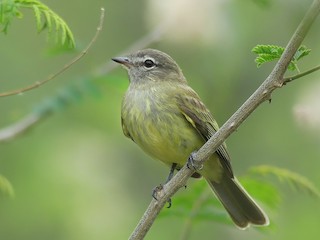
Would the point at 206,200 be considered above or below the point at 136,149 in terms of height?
above

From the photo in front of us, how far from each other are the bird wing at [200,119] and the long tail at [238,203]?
7.4 inches

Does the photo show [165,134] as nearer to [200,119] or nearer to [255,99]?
[200,119]

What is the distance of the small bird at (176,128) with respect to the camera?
201 inches

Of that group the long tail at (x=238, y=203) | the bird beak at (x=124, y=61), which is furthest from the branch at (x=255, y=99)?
the bird beak at (x=124, y=61)

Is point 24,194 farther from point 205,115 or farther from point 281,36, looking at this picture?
point 281,36

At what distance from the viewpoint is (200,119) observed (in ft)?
16.8

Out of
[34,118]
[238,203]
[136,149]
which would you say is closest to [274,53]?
[34,118]

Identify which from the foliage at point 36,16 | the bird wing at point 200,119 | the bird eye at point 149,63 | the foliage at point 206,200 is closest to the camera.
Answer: the foliage at point 36,16

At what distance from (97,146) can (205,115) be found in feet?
6.83

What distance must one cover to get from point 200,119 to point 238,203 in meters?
0.75

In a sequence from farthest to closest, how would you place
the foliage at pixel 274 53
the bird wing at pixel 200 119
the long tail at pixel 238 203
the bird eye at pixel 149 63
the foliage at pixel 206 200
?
the bird eye at pixel 149 63, the long tail at pixel 238 203, the bird wing at pixel 200 119, the foliage at pixel 206 200, the foliage at pixel 274 53

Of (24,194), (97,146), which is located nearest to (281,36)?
(97,146)

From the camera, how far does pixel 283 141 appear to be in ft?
24.1

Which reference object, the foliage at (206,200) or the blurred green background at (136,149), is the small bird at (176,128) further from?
the foliage at (206,200)
